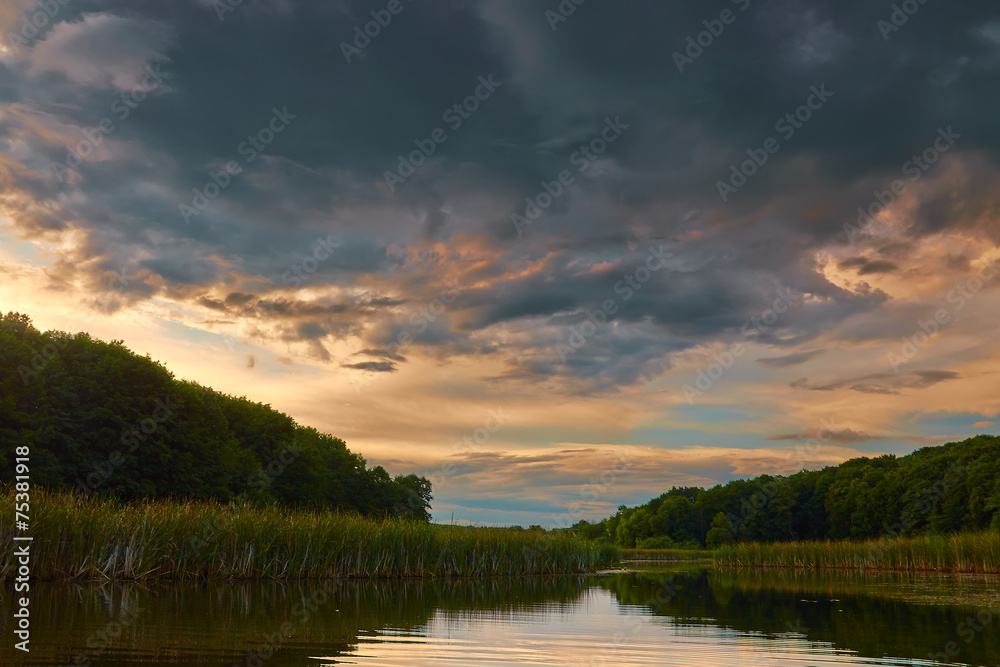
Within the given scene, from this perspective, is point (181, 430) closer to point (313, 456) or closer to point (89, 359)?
point (89, 359)

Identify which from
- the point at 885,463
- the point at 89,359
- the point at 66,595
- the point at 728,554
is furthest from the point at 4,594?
the point at 885,463

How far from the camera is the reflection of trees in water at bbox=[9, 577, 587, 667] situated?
8.69 meters

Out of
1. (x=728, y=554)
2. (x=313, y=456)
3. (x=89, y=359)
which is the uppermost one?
(x=89, y=359)

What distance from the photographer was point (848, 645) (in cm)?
1119

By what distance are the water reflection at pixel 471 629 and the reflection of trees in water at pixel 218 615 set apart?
0.09ft

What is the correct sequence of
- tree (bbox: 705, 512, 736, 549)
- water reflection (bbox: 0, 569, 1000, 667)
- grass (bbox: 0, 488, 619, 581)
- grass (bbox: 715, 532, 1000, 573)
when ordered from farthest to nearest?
tree (bbox: 705, 512, 736, 549) < grass (bbox: 715, 532, 1000, 573) < grass (bbox: 0, 488, 619, 581) < water reflection (bbox: 0, 569, 1000, 667)

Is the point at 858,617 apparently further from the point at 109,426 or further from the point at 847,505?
the point at 847,505

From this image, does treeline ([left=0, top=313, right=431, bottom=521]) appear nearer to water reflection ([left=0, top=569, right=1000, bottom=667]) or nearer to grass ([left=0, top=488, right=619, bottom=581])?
grass ([left=0, top=488, right=619, bottom=581])

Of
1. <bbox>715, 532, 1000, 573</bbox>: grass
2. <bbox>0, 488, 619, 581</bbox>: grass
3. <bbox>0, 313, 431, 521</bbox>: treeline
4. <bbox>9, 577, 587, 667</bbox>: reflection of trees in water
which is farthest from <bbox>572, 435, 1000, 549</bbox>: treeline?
<bbox>9, 577, 587, 667</bbox>: reflection of trees in water

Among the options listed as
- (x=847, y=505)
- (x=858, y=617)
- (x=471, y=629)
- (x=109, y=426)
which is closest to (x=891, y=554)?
(x=858, y=617)

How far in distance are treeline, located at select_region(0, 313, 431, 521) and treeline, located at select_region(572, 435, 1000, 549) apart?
3271cm

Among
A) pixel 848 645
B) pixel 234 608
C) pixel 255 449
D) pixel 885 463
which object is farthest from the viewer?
pixel 885 463

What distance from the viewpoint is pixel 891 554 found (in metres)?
44.8

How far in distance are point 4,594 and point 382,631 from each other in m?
8.83
